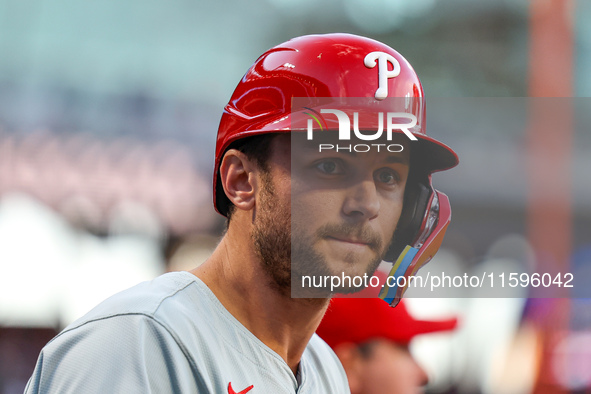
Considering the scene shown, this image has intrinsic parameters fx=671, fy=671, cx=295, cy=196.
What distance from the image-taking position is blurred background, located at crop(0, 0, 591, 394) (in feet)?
26.5

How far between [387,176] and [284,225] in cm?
30

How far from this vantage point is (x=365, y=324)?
9.89 feet

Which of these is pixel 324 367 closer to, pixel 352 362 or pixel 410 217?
pixel 410 217

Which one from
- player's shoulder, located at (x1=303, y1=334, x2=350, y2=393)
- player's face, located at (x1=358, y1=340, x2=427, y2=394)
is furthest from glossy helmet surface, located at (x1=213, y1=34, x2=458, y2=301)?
player's face, located at (x1=358, y1=340, x2=427, y2=394)

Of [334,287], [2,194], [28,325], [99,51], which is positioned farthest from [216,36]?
[334,287]

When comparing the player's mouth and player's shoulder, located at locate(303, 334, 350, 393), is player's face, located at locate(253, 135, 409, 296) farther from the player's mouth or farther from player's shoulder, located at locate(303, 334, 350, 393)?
player's shoulder, located at locate(303, 334, 350, 393)

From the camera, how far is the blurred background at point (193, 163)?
8070 mm

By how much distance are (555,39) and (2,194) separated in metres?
8.59

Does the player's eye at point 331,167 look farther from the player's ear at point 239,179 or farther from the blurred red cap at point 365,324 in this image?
the blurred red cap at point 365,324

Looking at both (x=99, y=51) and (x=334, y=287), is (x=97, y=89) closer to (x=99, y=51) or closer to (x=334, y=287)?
(x=99, y=51)

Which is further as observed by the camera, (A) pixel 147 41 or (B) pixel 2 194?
(A) pixel 147 41

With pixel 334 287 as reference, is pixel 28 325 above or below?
below

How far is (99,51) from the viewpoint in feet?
31.8

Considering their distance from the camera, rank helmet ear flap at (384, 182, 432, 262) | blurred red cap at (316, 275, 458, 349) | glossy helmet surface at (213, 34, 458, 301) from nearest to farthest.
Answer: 1. glossy helmet surface at (213, 34, 458, 301)
2. helmet ear flap at (384, 182, 432, 262)
3. blurred red cap at (316, 275, 458, 349)
